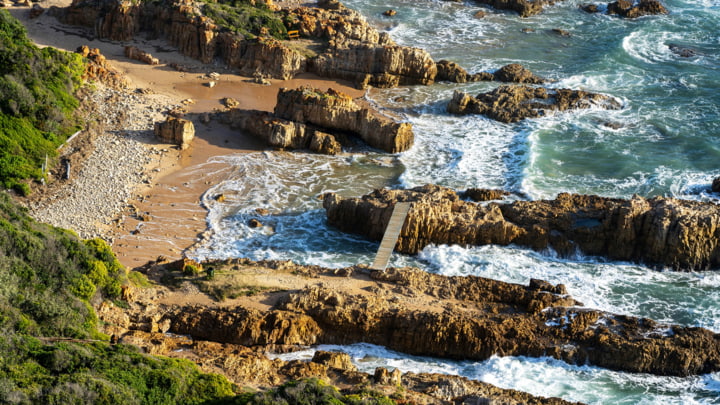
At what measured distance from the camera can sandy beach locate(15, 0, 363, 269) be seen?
2688 centimetres

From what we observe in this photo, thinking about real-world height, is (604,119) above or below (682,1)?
below

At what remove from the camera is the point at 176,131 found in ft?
107

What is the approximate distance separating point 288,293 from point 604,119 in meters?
20.0

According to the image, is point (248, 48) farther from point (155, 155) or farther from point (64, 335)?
point (64, 335)

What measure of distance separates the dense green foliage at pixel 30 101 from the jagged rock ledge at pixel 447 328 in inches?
434

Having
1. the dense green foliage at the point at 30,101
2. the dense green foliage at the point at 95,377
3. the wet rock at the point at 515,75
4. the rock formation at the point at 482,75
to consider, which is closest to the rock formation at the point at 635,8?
the wet rock at the point at 515,75

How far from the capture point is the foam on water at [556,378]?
19.9m

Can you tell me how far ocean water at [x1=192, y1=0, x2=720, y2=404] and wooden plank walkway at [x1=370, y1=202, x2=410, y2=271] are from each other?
22.9 inches

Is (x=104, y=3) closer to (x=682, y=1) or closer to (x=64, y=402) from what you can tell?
(x=64, y=402)

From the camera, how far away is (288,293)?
22.0 meters

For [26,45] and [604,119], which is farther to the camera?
[604,119]

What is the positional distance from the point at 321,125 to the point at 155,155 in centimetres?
637

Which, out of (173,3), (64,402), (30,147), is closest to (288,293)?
(64,402)

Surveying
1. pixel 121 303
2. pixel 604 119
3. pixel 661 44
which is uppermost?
pixel 661 44
